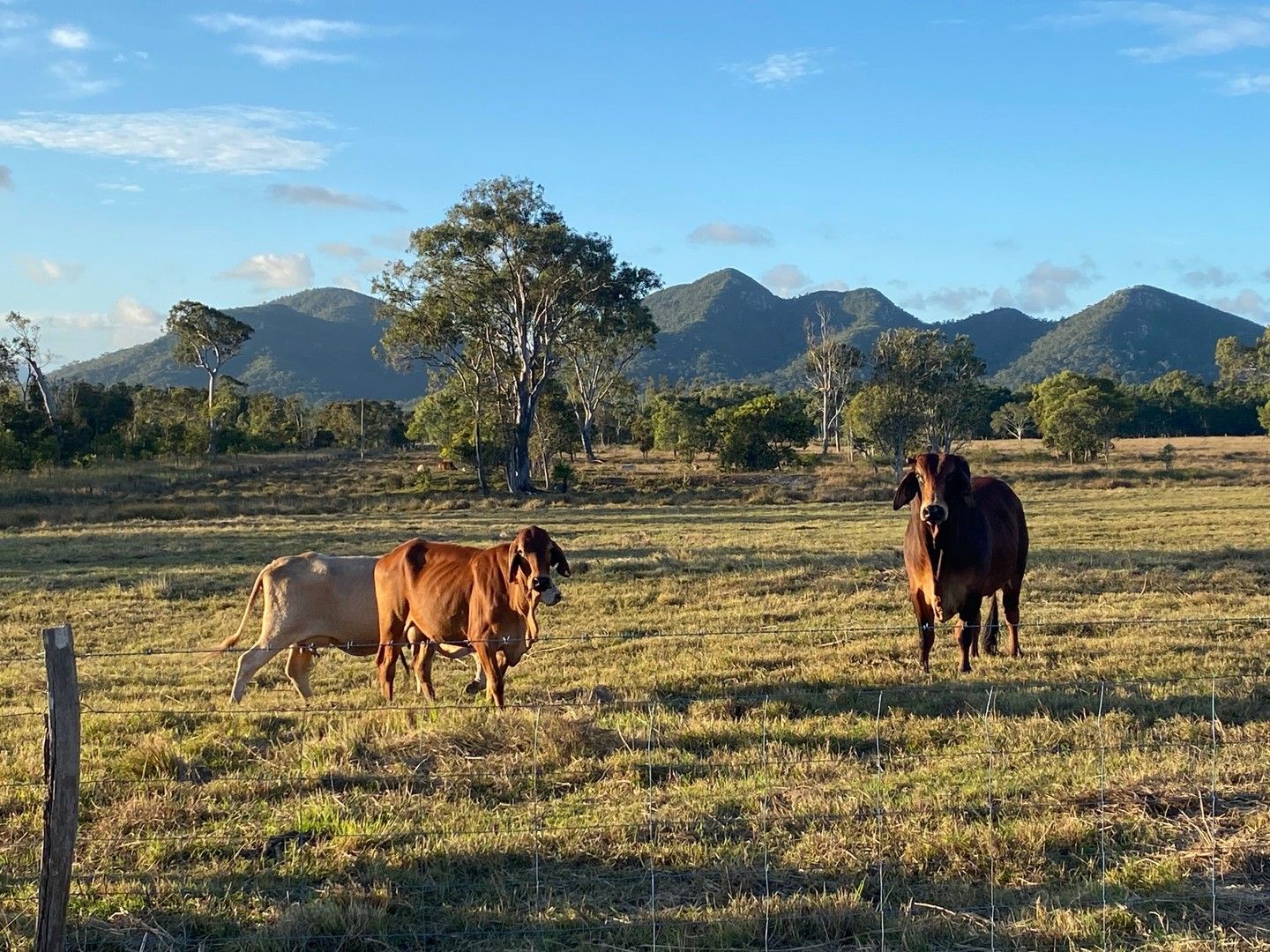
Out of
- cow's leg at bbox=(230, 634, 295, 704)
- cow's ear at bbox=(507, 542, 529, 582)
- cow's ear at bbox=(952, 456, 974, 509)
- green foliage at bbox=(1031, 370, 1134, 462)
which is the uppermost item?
green foliage at bbox=(1031, 370, 1134, 462)

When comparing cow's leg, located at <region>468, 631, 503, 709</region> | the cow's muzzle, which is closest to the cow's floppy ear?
cow's leg, located at <region>468, 631, 503, 709</region>

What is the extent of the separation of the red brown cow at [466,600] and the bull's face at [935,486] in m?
3.38

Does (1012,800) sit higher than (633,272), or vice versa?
(633,272)

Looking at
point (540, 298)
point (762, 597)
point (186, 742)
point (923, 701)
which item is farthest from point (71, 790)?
point (540, 298)

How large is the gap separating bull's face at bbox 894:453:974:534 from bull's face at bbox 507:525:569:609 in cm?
339

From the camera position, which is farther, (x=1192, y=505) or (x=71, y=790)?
(x=1192, y=505)

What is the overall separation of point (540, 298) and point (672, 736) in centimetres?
4144

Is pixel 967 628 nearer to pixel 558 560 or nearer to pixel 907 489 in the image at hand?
pixel 907 489

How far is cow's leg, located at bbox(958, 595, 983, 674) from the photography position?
981 centimetres

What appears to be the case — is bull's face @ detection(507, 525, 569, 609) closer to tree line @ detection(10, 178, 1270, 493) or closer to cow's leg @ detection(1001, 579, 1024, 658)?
cow's leg @ detection(1001, 579, 1024, 658)

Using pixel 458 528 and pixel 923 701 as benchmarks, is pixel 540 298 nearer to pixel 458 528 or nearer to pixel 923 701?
pixel 458 528

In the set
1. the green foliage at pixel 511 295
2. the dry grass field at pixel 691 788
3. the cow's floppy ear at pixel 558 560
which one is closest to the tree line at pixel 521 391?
the green foliage at pixel 511 295

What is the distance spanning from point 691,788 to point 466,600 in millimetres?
3615

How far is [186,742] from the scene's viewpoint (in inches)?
300
